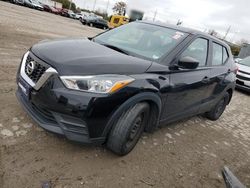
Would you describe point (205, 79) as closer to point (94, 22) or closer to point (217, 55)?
point (217, 55)

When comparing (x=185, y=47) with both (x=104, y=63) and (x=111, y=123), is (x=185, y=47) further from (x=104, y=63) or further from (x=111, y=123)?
(x=111, y=123)

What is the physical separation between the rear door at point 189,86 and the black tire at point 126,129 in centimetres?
52

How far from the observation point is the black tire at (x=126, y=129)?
271cm

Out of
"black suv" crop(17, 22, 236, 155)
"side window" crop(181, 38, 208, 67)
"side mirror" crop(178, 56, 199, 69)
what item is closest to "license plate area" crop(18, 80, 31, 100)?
"black suv" crop(17, 22, 236, 155)

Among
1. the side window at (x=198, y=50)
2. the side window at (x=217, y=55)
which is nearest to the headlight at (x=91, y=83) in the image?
the side window at (x=198, y=50)

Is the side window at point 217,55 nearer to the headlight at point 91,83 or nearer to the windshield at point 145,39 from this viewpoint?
the windshield at point 145,39

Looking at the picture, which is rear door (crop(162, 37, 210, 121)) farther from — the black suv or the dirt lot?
the dirt lot

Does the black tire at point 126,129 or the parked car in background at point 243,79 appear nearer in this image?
the black tire at point 126,129

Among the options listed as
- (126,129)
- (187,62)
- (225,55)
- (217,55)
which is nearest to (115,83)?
(126,129)

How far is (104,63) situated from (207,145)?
2.46 m

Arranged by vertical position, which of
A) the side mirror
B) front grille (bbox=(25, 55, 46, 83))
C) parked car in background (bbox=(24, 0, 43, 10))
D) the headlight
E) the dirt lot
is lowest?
parked car in background (bbox=(24, 0, 43, 10))

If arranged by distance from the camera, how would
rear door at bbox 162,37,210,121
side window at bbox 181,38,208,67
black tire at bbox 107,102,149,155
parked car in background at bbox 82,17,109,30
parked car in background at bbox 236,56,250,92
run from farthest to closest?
parked car in background at bbox 82,17,109,30
parked car in background at bbox 236,56,250,92
side window at bbox 181,38,208,67
rear door at bbox 162,37,210,121
black tire at bbox 107,102,149,155

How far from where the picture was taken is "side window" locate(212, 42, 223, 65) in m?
4.39

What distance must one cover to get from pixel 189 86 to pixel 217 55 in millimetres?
1404
